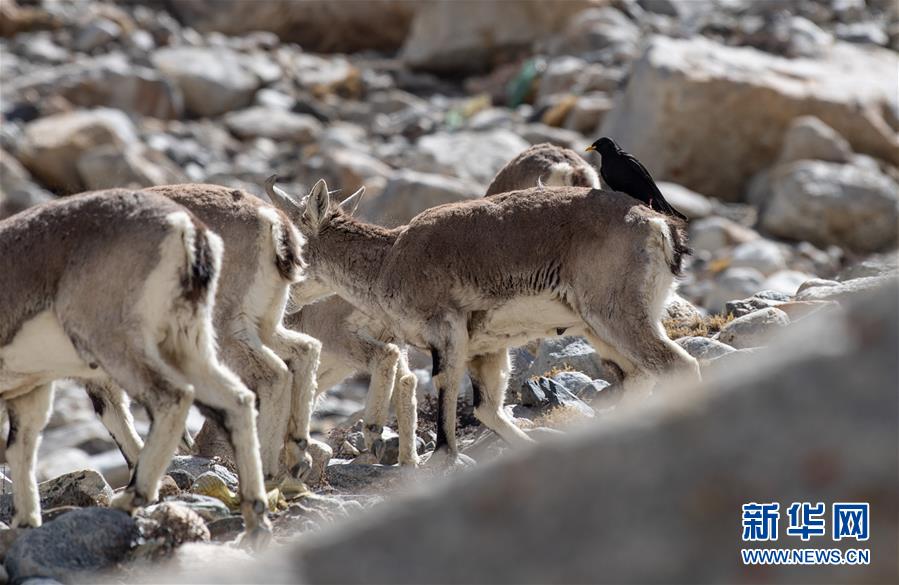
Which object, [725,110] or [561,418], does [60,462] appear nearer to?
[561,418]

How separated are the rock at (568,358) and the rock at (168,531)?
619 centimetres

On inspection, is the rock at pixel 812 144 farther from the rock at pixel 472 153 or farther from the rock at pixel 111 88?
the rock at pixel 111 88

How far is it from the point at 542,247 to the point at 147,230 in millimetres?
3433

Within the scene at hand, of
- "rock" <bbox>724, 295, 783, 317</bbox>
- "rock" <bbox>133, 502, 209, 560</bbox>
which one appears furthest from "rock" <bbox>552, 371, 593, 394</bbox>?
"rock" <bbox>133, 502, 209, 560</bbox>

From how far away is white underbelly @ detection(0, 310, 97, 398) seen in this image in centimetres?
891

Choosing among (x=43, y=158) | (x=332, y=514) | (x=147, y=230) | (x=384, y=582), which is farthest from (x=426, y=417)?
(x=43, y=158)

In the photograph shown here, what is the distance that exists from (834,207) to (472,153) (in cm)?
807

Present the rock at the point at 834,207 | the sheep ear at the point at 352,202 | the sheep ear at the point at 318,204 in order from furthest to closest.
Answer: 1. the rock at the point at 834,207
2. the sheep ear at the point at 352,202
3. the sheep ear at the point at 318,204

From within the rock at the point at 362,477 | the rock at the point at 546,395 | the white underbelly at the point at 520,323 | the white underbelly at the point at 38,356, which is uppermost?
the white underbelly at the point at 38,356

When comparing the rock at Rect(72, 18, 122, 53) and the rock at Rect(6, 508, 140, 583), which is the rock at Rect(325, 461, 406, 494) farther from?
the rock at Rect(72, 18, 122, 53)

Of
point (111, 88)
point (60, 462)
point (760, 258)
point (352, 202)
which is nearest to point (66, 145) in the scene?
point (111, 88)

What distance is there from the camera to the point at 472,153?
34.2 metres

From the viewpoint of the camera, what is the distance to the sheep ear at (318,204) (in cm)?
1252

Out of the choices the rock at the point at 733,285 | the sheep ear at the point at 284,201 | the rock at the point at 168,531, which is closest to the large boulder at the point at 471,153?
the rock at the point at 733,285
